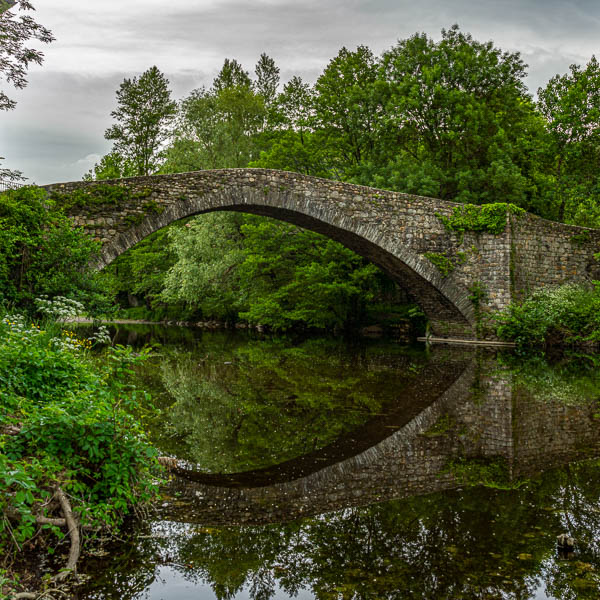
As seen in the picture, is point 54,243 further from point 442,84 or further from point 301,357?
point 442,84

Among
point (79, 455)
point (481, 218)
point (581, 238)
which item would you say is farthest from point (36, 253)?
point (581, 238)

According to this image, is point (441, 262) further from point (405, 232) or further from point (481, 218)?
point (481, 218)

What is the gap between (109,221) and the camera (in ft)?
35.5

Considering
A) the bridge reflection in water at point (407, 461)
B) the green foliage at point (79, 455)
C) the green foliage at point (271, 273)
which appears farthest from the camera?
the green foliage at point (271, 273)

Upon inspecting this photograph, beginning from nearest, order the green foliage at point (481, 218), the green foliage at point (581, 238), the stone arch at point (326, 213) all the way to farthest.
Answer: the stone arch at point (326, 213) → the green foliage at point (481, 218) → the green foliage at point (581, 238)

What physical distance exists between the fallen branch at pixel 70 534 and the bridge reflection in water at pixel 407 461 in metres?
0.65

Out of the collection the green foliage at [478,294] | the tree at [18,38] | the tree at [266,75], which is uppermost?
the tree at [266,75]

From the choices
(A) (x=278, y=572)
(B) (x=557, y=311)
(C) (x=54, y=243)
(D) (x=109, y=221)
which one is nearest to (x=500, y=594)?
(A) (x=278, y=572)

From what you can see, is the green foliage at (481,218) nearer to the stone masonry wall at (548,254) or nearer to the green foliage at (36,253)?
the stone masonry wall at (548,254)

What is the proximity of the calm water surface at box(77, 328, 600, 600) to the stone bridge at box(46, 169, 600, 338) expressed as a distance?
5.32 m

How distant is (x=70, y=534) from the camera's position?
2598 mm

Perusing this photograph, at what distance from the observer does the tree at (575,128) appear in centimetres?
1692

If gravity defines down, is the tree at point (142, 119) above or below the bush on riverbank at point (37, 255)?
above

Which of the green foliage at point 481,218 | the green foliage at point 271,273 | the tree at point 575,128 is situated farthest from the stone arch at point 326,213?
the tree at point 575,128
